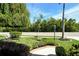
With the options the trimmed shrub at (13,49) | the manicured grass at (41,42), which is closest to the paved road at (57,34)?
the manicured grass at (41,42)

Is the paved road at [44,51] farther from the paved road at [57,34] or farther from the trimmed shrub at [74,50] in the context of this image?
the trimmed shrub at [74,50]

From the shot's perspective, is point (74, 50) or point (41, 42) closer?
point (74, 50)

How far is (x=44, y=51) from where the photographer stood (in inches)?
313

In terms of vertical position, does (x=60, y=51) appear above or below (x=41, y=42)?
below

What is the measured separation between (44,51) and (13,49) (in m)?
0.92

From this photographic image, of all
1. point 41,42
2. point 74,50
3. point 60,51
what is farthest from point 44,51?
point 74,50

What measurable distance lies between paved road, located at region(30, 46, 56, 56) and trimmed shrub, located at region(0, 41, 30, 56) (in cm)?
21

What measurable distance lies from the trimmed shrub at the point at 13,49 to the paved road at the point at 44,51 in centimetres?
21

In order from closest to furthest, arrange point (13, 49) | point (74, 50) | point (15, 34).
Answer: point (74, 50), point (13, 49), point (15, 34)

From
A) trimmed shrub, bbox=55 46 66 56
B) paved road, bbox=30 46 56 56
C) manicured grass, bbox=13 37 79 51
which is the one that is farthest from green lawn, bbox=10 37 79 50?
trimmed shrub, bbox=55 46 66 56

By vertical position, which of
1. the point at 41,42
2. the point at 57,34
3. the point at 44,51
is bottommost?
the point at 44,51

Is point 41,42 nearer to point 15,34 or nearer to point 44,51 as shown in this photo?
point 44,51

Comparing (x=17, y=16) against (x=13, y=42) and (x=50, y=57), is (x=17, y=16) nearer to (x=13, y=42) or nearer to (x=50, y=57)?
(x=13, y=42)

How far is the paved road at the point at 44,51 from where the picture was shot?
7816 millimetres
